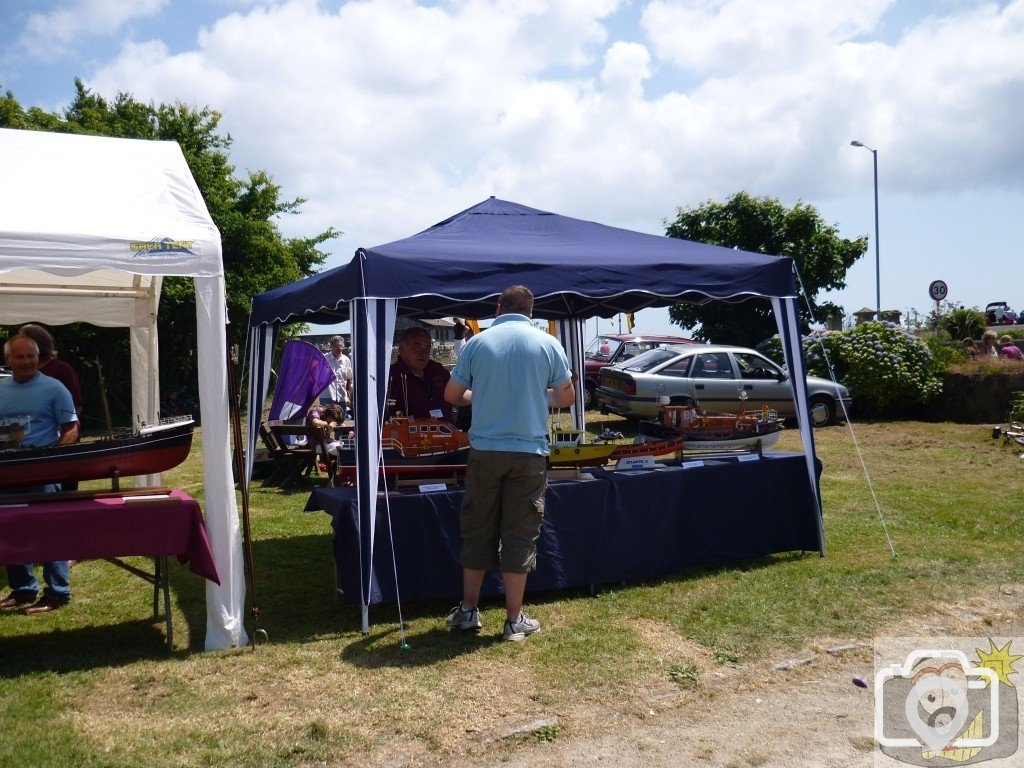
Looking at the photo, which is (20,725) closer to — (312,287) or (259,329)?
(312,287)

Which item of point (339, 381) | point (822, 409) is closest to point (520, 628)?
point (339, 381)

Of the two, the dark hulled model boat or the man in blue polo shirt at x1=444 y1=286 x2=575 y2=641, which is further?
the dark hulled model boat

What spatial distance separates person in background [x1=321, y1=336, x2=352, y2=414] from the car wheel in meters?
7.85

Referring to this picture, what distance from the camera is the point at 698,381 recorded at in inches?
545

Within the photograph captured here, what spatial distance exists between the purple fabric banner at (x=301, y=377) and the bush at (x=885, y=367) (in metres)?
8.88

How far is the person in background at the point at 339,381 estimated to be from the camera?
461 inches

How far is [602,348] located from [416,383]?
561 inches

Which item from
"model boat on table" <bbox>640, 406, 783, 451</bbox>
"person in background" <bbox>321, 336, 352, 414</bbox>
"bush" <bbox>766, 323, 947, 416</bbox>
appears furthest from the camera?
"bush" <bbox>766, 323, 947, 416</bbox>

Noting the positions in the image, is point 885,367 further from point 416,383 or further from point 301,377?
point 416,383

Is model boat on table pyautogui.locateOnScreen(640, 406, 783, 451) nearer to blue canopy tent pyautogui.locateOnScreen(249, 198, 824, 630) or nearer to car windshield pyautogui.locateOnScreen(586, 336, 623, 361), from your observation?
blue canopy tent pyautogui.locateOnScreen(249, 198, 824, 630)

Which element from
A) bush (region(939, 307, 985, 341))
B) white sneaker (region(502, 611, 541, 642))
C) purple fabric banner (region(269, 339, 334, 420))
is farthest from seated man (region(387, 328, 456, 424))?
bush (region(939, 307, 985, 341))

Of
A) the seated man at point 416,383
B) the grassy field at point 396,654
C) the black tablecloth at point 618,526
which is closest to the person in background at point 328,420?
the grassy field at point 396,654

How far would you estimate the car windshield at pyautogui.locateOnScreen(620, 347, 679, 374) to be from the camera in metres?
14.1

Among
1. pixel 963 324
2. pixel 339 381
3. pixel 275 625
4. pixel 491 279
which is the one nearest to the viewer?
pixel 275 625
